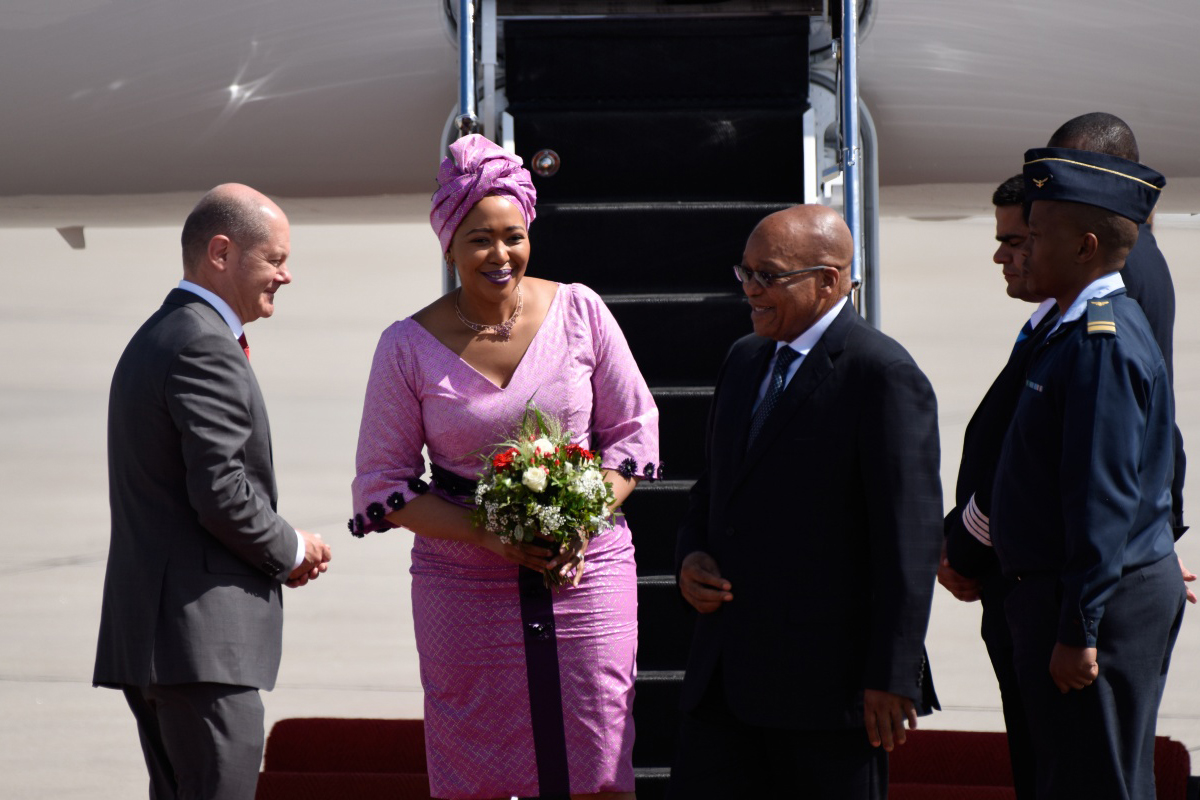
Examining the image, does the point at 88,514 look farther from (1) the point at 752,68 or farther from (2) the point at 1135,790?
(2) the point at 1135,790

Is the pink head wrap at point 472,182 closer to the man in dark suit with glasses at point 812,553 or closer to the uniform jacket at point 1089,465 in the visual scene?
the man in dark suit with glasses at point 812,553

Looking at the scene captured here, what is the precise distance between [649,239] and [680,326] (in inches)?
13.4

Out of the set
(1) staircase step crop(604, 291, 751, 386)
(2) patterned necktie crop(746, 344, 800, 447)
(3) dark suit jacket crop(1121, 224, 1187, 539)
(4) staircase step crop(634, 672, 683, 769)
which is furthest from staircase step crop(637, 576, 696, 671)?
(3) dark suit jacket crop(1121, 224, 1187, 539)

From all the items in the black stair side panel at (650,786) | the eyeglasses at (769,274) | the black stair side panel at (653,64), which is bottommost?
the black stair side panel at (650,786)

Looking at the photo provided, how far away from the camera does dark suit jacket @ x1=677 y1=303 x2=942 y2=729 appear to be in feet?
9.34

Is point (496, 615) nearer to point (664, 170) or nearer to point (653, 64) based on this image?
point (664, 170)

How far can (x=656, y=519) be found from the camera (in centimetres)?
438

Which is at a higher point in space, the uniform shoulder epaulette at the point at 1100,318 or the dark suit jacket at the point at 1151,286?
the uniform shoulder epaulette at the point at 1100,318

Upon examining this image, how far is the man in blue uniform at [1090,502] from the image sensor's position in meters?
2.82

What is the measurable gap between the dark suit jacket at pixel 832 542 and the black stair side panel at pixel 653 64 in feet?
6.95

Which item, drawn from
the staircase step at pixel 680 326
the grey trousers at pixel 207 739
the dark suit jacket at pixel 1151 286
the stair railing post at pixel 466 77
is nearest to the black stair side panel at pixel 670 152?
the stair railing post at pixel 466 77

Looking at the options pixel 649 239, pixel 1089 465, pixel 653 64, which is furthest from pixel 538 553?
pixel 653 64

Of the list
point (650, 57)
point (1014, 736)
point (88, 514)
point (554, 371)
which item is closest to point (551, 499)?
point (554, 371)

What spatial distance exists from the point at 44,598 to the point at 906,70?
8.00 m
